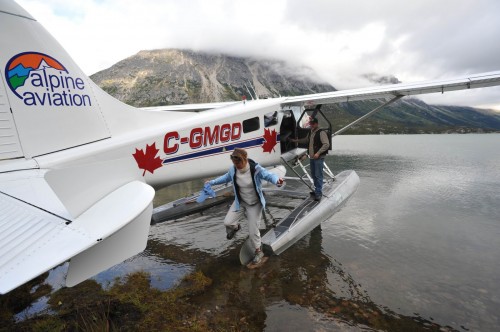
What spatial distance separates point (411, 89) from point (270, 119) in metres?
3.70

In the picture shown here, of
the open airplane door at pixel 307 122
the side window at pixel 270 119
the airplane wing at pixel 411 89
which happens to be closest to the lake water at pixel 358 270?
the open airplane door at pixel 307 122

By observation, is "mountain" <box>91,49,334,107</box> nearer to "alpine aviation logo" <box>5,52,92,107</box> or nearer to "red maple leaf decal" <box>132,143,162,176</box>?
"red maple leaf decal" <box>132,143,162,176</box>

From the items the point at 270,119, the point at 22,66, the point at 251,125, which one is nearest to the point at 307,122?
the point at 270,119

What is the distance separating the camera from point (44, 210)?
2957mm

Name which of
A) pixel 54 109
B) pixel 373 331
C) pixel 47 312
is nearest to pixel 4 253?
pixel 47 312

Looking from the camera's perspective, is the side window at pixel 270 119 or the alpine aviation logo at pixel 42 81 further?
the side window at pixel 270 119

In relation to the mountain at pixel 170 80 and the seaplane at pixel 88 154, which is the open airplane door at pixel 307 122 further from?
the mountain at pixel 170 80

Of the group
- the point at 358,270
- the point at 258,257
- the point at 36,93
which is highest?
the point at 36,93

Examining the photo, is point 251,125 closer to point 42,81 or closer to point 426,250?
point 42,81

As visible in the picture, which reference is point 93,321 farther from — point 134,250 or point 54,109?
point 54,109

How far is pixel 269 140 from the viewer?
26.5ft

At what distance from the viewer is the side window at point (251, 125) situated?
24.3 ft

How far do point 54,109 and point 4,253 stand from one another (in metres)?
3.21

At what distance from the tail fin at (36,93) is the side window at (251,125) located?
3.53 meters
